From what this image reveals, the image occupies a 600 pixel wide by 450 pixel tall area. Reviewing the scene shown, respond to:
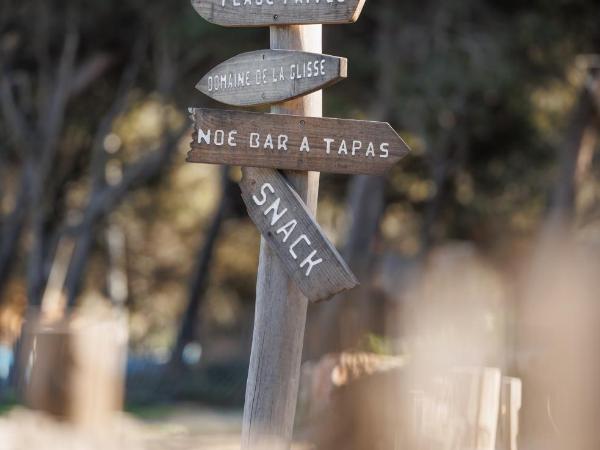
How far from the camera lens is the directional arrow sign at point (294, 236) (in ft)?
16.9

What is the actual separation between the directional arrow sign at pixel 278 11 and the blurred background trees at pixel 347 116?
6145mm

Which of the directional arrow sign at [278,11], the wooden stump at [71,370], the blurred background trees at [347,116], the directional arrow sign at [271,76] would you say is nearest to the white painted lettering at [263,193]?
the directional arrow sign at [271,76]

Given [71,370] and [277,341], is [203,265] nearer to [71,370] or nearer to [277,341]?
[277,341]

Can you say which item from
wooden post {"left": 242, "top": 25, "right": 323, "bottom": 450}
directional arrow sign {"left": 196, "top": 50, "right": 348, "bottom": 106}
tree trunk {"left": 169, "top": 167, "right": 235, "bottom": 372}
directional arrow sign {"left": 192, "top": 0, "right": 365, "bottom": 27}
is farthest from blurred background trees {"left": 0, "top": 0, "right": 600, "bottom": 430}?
directional arrow sign {"left": 192, "top": 0, "right": 365, "bottom": 27}

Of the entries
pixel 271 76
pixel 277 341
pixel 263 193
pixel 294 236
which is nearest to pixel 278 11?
pixel 271 76

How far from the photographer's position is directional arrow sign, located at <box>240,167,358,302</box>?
5137 millimetres

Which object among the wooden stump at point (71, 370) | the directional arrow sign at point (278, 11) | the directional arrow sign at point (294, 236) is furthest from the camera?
the directional arrow sign at point (278, 11)

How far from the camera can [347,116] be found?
70.3 ft

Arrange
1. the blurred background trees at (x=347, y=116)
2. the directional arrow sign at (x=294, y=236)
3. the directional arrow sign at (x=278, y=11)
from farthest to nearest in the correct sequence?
1. the blurred background trees at (x=347, y=116)
2. the directional arrow sign at (x=278, y=11)
3. the directional arrow sign at (x=294, y=236)

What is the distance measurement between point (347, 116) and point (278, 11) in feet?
52.6

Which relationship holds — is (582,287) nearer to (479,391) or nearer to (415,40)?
(479,391)

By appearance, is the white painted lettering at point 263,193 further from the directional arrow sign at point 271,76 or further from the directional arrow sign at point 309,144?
the directional arrow sign at point 271,76

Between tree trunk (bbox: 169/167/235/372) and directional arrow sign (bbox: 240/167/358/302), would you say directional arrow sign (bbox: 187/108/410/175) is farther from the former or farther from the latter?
tree trunk (bbox: 169/167/235/372)

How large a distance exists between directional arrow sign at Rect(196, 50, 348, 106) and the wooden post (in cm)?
12
